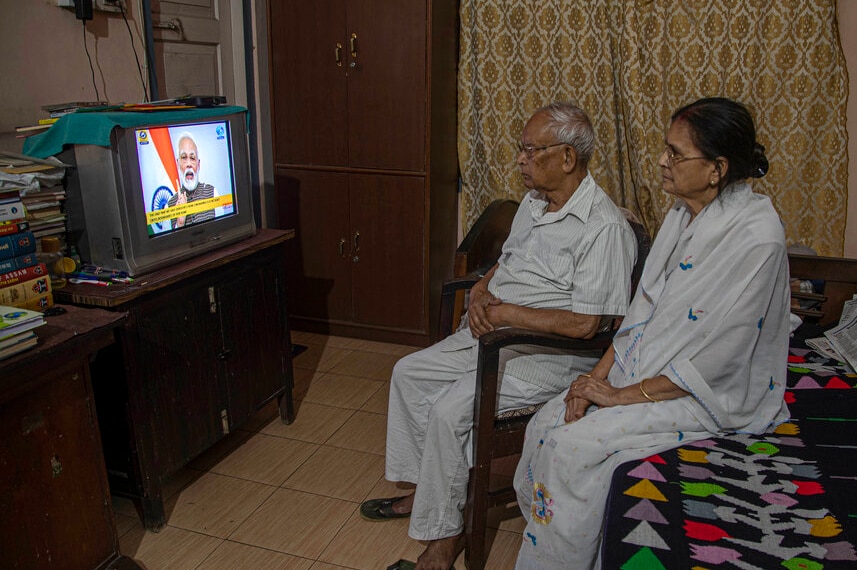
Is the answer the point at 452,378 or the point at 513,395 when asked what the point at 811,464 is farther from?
the point at 452,378

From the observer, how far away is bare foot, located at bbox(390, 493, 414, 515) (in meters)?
2.37

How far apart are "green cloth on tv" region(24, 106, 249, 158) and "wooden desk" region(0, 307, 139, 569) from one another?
51 cm

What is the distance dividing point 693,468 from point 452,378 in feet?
2.85

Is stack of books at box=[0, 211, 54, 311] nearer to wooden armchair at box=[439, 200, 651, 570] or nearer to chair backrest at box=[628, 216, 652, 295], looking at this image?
wooden armchair at box=[439, 200, 651, 570]

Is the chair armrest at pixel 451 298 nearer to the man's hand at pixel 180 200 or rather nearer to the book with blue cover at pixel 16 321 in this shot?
the man's hand at pixel 180 200

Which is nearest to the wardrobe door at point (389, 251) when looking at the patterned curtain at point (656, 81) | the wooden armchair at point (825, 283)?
the patterned curtain at point (656, 81)

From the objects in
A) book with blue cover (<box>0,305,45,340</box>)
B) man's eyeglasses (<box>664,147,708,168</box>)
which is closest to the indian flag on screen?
book with blue cover (<box>0,305,45,340</box>)

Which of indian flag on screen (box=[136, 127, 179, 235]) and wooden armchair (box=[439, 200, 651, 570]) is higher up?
indian flag on screen (box=[136, 127, 179, 235])

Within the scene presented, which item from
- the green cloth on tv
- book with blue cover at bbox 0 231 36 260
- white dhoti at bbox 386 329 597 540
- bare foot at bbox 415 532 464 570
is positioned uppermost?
the green cloth on tv

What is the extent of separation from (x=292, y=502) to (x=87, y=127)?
4.55ft

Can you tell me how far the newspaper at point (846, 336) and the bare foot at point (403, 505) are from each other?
A: 1.43 meters

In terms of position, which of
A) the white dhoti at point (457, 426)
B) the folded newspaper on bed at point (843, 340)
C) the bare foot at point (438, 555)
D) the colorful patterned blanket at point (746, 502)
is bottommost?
the bare foot at point (438, 555)

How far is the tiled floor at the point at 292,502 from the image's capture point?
220 cm

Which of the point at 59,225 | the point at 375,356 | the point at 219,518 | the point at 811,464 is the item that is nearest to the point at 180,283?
the point at 59,225
